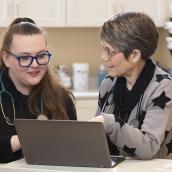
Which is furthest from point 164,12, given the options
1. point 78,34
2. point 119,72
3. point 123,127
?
point 123,127

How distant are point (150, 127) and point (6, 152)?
56 centimetres

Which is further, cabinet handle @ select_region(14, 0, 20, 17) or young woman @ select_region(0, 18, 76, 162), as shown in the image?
cabinet handle @ select_region(14, 0, 20, 17)

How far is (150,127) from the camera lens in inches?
71.7

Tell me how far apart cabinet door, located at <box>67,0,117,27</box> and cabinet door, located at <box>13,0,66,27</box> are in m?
0.07

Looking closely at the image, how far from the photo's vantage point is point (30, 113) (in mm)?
2123

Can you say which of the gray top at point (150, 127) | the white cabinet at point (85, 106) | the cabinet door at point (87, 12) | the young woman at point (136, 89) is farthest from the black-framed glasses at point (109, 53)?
the cabinet door at point (87, 12)

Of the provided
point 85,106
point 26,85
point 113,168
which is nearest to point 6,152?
point 26,85

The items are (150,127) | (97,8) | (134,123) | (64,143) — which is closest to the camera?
(64,143)

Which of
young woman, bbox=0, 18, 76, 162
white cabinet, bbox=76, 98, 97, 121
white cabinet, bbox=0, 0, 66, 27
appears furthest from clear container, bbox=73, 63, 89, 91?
young woman, bbox=0, 18, 76, 162

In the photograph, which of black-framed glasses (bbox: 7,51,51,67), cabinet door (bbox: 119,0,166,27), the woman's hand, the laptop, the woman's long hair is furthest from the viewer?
cabinet door (bbox: 119,0,166,27)

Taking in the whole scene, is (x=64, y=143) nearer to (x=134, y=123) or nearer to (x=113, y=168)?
(x=113, y=168)

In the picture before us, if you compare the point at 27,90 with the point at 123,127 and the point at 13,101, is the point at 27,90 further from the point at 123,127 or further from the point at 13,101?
the point at 123,127

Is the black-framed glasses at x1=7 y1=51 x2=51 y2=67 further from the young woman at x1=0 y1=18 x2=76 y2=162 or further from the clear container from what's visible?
the clear container

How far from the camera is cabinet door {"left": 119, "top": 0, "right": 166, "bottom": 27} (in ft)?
13.7
